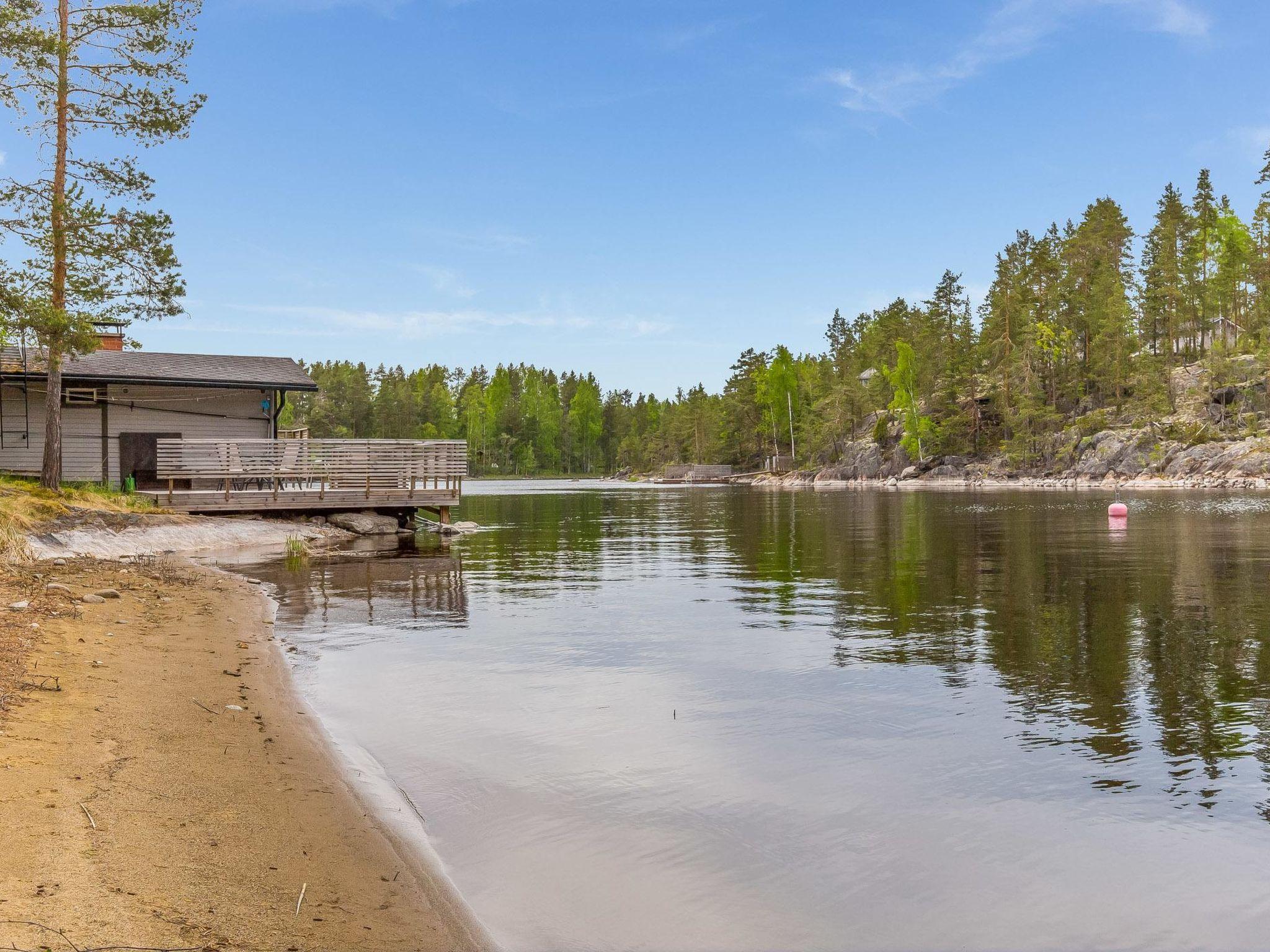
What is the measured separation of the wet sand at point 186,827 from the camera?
4.73m

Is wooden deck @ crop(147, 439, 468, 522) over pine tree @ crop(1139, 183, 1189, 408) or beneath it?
beneath

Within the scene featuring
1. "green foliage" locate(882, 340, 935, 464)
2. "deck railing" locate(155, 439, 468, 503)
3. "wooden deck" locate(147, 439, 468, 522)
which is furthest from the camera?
"green foliage" locate(882, 340, 935, 464)

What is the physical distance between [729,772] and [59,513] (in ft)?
75.5

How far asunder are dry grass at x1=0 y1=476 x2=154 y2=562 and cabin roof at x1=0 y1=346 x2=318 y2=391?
19.1ft

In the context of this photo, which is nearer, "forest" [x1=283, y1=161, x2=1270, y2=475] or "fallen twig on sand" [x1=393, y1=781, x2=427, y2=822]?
"fallen twig on sand" [x1=393, y1=781, x2=427, y2=822]

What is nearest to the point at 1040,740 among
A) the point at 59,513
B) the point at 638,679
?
the point at 638,679

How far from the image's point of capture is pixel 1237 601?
58.0ft

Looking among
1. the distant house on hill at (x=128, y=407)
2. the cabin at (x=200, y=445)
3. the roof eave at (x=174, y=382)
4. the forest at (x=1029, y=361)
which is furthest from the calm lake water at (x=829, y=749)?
the forest at (x=1029, y=361)

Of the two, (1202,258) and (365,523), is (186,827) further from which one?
(1202,258)

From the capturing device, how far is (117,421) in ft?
123

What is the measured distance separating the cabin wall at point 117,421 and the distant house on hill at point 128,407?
0.03 metres

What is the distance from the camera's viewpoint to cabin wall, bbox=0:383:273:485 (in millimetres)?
35500

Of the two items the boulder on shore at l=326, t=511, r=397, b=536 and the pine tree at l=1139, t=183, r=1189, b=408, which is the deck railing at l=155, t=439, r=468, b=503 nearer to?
the boulder on shore at l=326, t=511, r=397, b=536

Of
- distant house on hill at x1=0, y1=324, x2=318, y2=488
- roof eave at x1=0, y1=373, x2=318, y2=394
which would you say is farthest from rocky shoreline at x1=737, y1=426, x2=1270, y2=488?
distant house on hill at x1=0, y1=324, x2=318, y2=488
